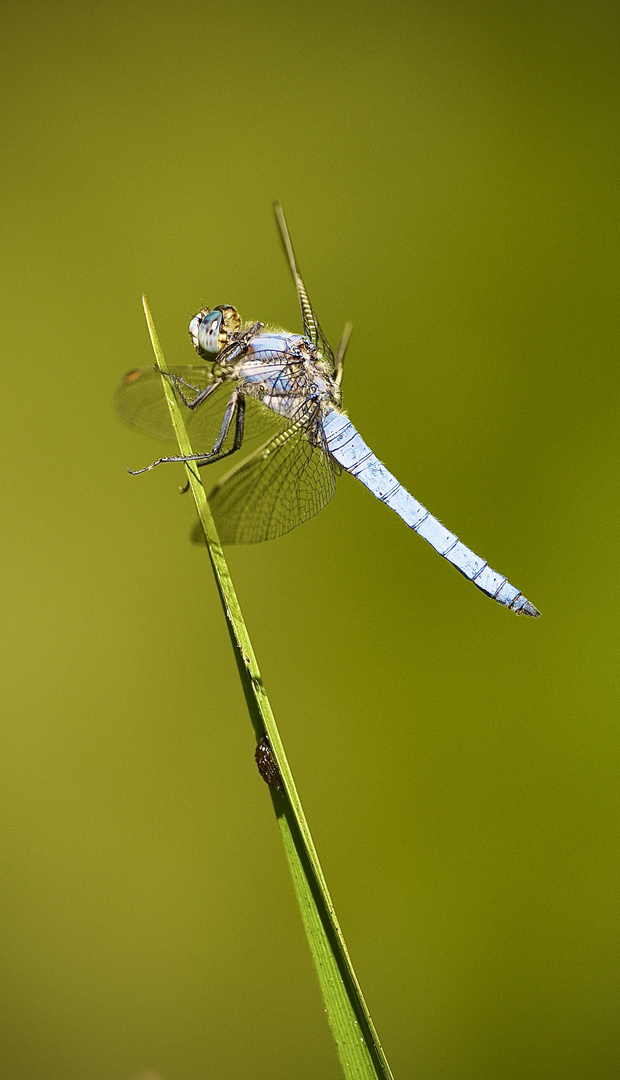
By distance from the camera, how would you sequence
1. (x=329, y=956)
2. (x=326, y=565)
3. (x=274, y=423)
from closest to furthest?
(x=329, y=956)
(x=274, y=423)
(x=326, y=565)

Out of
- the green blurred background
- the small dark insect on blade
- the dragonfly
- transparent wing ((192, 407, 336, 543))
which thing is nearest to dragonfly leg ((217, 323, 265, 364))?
the dragonfly

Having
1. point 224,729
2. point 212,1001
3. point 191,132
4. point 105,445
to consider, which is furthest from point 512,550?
point 191,132

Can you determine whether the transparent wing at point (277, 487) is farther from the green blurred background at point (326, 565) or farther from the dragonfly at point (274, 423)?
the green blurred background at point (326, 565)

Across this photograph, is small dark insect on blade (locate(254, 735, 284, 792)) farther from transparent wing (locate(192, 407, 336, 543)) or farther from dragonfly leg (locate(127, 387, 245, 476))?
dragonfly leg (locate(127, 387, 245, 476))

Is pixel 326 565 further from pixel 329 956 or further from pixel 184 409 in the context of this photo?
pixel 329 956

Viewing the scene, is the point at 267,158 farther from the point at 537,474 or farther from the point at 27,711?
the point at 27,711

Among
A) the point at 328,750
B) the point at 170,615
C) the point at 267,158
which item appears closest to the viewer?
the point at 328,750

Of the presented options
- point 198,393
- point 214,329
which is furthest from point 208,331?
point 198,393
